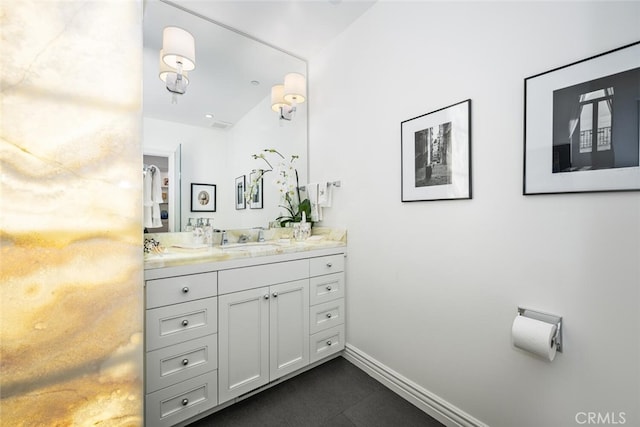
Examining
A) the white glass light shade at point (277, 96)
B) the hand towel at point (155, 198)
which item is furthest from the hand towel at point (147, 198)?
the white glass light shade at point (277, 96)

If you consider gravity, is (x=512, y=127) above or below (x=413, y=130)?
below

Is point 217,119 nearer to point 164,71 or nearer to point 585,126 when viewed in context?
point 164,71

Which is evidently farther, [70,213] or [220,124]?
[220,124]

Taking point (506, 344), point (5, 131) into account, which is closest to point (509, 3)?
point (506, 344)

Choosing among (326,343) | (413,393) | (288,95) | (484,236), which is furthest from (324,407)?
(288,95)

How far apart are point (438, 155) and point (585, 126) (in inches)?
24.3

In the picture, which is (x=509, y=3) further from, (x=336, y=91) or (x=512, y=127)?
(x=336, y=91)

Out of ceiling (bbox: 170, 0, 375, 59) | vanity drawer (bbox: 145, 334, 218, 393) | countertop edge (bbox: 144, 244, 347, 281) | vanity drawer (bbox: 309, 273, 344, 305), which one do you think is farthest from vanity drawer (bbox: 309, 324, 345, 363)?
ceiling (bbox: 170, 0, 375, 59)

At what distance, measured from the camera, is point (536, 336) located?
41.8 inches

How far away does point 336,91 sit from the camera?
2.25 meters

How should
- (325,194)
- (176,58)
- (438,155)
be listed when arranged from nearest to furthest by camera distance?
(438,155) < (176,58) < (325,194)

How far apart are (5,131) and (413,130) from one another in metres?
1.74

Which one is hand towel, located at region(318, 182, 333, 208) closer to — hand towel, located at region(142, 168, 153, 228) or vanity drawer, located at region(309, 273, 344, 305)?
vanity drawer, located at region(309, 273, 344, 305)

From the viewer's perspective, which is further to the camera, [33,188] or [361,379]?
[361,379]
